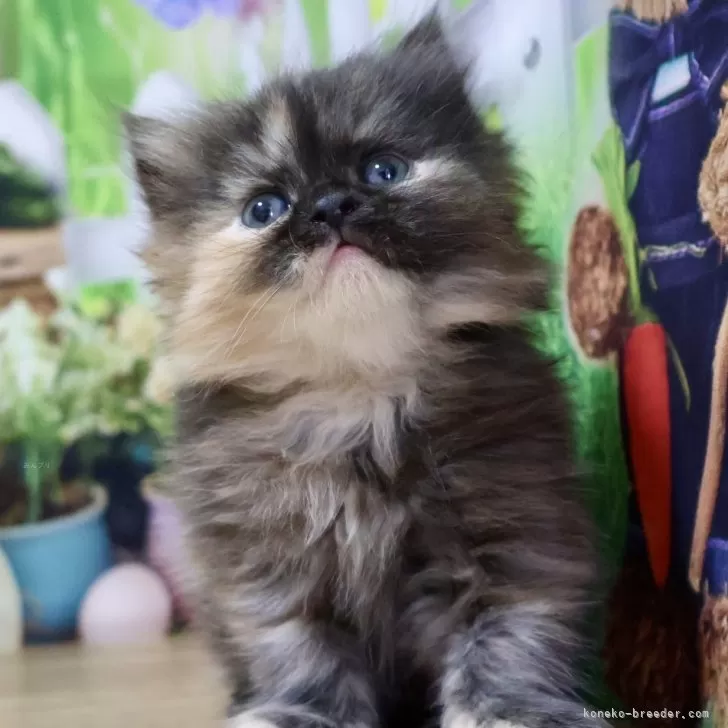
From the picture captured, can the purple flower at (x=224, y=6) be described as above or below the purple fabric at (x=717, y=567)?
above

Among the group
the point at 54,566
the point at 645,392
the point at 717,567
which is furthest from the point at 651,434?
the point at 54,566

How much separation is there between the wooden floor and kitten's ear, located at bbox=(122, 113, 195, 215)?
66 cm

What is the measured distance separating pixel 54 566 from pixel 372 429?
3.41ft

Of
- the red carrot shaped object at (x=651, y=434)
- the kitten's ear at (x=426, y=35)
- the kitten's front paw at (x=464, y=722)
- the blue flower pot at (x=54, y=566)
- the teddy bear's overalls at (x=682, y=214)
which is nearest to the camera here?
the kitten's front paw at (x=464, y=722)

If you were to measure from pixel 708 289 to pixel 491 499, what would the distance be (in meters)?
0.32

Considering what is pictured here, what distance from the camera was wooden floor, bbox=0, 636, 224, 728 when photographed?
47.4 inches

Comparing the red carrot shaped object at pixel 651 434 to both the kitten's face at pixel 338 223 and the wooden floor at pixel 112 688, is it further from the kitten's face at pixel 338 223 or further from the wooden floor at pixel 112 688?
the wooden floor at pixel 112 688

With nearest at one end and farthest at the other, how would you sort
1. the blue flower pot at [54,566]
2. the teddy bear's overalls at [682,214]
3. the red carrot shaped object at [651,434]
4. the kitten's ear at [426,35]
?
the teddy bear's overalls at [682,214] < the red carrot shaped object at [651,434] < the kitten's ear at [426,35] < the blue flower pot at [54,566]

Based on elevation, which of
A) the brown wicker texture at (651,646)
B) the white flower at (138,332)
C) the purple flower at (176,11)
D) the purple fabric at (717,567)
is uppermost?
the purple flower at (176,11)

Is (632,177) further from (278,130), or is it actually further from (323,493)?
(323,493)

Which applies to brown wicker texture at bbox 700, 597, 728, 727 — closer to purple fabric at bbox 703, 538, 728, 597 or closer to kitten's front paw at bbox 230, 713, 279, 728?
purple fabric at bbox 703, 538, 728, 597

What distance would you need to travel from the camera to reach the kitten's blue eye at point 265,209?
1.01 m

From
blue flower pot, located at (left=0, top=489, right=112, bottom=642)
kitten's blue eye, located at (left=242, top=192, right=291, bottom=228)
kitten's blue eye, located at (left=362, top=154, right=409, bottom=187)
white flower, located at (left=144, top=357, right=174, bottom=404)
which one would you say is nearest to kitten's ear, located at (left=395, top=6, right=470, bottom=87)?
kitten's blue eye, located at (left=362, top=154, right=409, bottom=187)

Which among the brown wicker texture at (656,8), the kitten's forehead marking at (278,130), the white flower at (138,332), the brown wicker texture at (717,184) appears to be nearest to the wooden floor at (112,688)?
the white flower at (138,332)
